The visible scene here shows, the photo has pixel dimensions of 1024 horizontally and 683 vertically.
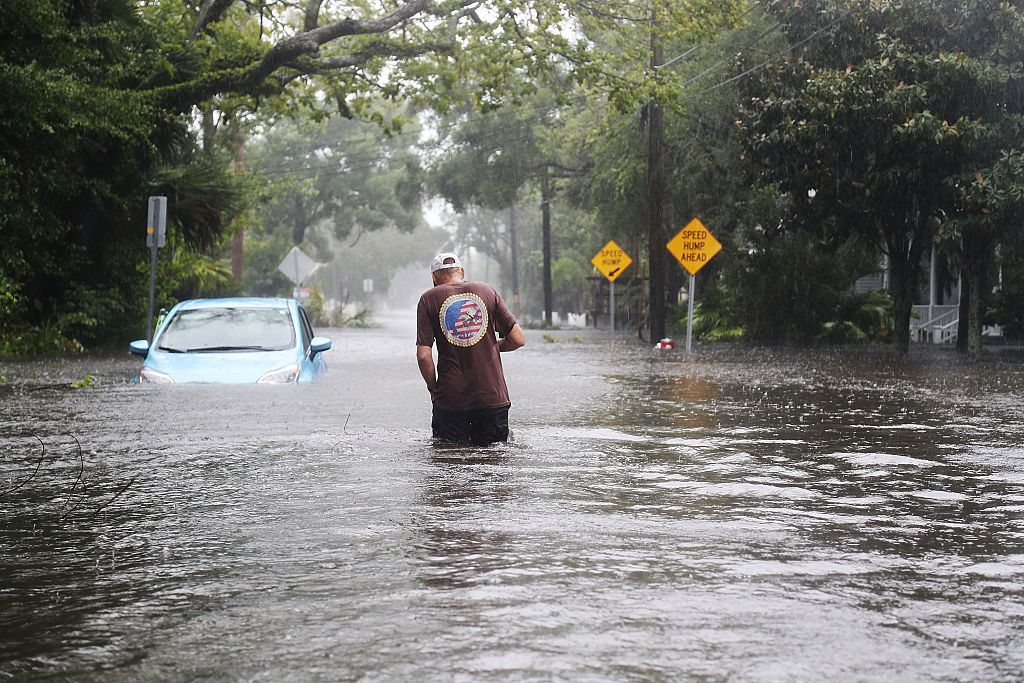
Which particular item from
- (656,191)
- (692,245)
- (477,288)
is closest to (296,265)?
(656,191)

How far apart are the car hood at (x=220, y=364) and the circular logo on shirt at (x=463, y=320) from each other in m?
5.60

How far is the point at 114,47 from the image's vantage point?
25.8 m

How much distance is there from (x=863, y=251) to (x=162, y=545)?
30.9 metres

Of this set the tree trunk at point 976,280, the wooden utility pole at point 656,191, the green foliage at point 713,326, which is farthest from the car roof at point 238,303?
the green foliage at point 713,326

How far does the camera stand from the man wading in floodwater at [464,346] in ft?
32.0

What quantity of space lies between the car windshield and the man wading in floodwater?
620cm

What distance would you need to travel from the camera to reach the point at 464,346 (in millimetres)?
9781

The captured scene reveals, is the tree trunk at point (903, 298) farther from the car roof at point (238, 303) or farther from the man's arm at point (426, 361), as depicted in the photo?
the man's arm at point (426, 361)

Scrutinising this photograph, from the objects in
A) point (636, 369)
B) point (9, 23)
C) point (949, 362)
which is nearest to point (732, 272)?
point (949, 362)

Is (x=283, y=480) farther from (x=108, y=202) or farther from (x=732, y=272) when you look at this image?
(x=732, y=272)

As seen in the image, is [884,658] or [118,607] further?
[118,607]

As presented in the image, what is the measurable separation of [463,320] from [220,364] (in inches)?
238

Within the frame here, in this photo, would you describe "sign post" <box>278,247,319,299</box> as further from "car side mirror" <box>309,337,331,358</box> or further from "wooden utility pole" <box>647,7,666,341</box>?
"car side mirror" <box>309,337,331,358</box>

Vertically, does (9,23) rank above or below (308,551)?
above
